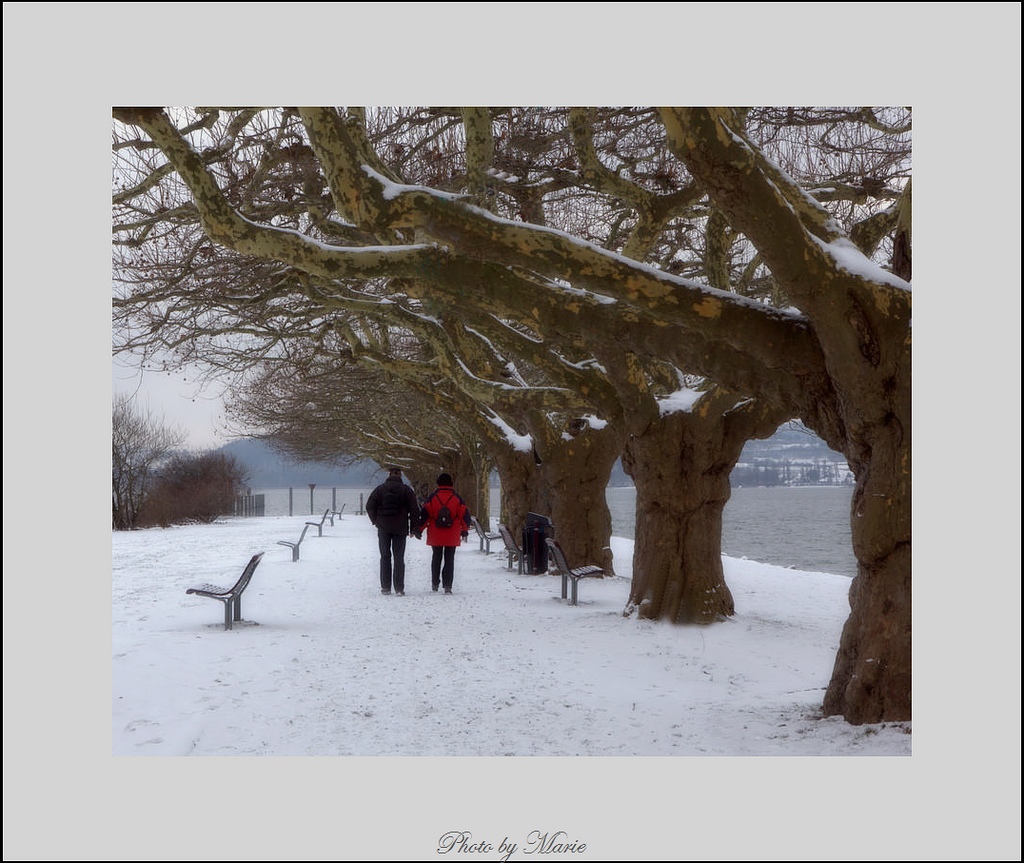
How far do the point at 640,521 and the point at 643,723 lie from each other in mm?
5096

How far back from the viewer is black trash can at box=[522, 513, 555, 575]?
1627 centimetres

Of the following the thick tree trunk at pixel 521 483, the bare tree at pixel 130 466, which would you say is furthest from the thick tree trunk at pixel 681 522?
the bare tree at pixel 130 466

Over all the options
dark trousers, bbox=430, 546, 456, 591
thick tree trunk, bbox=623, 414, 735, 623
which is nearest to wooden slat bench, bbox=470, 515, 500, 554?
dark trousers, bbox=430, 546, 456, 591

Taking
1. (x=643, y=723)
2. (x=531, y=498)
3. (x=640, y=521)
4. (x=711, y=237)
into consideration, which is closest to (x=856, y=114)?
(x=711, y=237)

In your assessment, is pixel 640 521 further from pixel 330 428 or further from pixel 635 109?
pixel 330 428

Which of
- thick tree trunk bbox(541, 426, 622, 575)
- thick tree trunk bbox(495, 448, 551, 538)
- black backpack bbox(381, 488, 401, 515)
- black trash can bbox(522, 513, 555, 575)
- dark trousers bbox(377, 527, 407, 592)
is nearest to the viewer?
black backpack bbox(381, 488, 401, 515)

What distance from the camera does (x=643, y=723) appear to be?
6031 mm

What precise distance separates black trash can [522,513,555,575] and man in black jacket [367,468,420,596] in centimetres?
372

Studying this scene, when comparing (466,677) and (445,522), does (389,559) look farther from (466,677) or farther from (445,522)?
(466,677)

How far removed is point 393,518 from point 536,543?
13.8 ft

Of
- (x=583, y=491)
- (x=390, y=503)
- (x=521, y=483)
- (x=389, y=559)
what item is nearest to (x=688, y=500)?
(x=390, y=503)

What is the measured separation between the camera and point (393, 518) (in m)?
12.6

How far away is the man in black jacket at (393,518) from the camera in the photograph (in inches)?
495

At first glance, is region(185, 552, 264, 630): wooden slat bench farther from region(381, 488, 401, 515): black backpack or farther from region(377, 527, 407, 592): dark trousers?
region(377, 527, 407, 592): dark trousers
